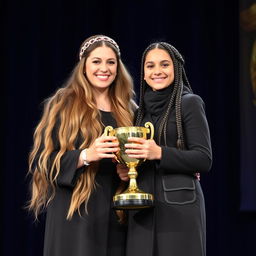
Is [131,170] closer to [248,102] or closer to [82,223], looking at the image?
[82,223]

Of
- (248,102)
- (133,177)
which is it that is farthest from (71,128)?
(248,102)

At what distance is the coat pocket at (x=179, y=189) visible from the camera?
120 inches

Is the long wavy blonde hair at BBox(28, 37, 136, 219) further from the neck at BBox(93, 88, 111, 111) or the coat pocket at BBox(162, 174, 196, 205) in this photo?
the coat pocket at BBox(162, 174, 196, 205)

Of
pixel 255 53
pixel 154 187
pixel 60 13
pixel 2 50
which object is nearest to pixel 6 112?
pixel 2 50

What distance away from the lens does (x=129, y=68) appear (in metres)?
5.53

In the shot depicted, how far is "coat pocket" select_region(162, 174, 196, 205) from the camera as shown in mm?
3039

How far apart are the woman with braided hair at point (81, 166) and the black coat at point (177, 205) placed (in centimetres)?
22

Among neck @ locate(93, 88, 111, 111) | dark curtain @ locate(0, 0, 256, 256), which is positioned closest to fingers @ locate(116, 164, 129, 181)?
neck @ locate(93, 88, 111, 111)

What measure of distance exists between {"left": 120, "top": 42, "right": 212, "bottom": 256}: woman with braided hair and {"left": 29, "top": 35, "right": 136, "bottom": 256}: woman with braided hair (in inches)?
6.6

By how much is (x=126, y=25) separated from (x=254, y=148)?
1.55 metres

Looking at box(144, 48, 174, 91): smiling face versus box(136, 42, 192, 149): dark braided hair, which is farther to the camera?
box(144, 48, 174, 91): smiling face

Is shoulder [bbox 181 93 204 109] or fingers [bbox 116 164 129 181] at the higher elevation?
shoulder [bbox 181 93 204 109]

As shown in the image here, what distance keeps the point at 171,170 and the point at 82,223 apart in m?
0.56

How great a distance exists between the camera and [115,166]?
337 cm
